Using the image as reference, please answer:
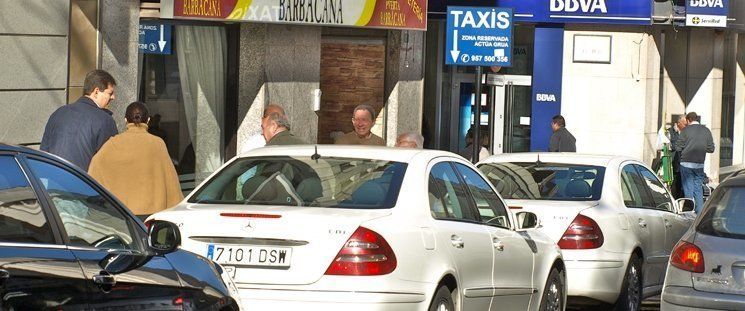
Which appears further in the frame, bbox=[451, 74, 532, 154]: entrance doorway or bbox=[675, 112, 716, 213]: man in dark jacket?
bbox=[451, 74, 532, 154]: entrance doorway

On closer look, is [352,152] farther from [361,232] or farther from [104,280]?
[104,280]

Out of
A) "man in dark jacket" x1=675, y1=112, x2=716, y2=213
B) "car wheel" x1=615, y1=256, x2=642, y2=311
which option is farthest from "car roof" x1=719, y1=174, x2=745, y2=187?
"man in dark jacket" x1=675, y1=112, x2=716, y2=213

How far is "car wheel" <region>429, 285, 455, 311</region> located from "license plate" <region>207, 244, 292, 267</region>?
0.87m

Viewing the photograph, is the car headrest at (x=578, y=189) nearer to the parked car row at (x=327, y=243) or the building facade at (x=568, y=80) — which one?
the parked car row at (x=327, y=243)

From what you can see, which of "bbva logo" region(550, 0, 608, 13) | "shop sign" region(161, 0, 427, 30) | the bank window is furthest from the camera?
"bbva logo" region(550, 0, 608, 13)

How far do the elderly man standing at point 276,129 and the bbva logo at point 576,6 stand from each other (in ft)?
Result: 50.4

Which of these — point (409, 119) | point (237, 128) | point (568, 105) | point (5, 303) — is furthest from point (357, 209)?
point (568, 105)

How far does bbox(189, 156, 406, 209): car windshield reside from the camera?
8688 millimetres

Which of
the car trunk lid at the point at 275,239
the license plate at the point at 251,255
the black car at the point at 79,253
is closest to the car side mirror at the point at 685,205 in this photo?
the car trunk lid at the point at 275,239

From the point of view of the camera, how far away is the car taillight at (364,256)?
Result: 26.1 ft

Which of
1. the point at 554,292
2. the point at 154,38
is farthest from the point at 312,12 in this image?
the point at 554,292

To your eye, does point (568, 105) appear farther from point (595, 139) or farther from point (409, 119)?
point (409, 119)

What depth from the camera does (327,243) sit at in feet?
26.2

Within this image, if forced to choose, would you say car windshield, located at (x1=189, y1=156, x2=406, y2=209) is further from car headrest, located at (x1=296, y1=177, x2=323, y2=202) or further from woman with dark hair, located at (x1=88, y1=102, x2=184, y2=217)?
woman with dark hair, located at (x1=88, y1=102, x2=184, y2=217)
